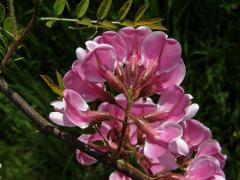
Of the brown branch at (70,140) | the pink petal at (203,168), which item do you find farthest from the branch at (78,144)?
the pink petal at (203,168)

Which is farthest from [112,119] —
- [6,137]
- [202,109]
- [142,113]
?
[6,137]

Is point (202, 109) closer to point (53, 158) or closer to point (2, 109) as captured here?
point (53, 158)

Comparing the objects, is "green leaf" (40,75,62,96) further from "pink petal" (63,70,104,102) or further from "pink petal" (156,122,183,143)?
"pink petal" (156,122,183,143)

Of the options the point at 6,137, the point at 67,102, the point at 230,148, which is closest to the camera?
the point at 67,102

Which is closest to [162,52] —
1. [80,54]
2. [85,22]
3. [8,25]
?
[80,54]

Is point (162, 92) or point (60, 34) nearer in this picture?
A: point (162, 92)

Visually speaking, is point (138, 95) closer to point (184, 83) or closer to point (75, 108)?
point (75, 108)
